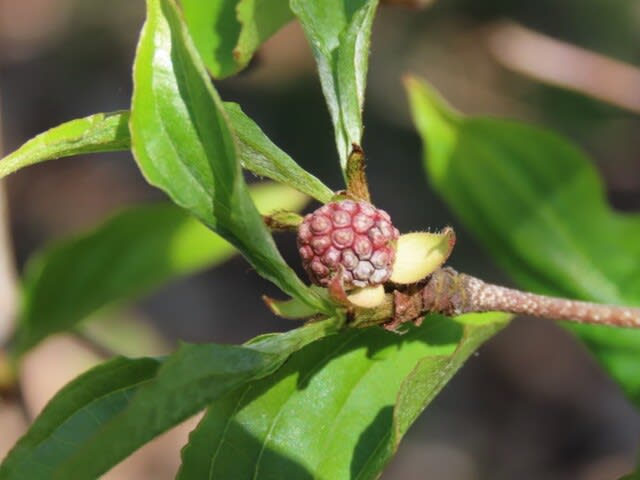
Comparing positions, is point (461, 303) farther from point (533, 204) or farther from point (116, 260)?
point (116, 260)

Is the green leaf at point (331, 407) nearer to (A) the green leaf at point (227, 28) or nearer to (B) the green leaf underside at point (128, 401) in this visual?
(B) the green leaf underside at point (128, 401)

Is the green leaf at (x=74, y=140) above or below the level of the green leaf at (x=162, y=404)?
above

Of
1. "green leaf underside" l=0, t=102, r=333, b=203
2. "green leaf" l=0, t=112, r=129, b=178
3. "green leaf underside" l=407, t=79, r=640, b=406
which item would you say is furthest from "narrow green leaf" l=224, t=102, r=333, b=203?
"green leaf underside" l=407, t=79, r=640, b=406

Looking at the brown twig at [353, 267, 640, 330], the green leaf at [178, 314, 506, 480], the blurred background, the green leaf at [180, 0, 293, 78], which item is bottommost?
the blurred background

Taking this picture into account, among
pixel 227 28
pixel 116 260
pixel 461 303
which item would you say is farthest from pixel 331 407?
pixel 116 260

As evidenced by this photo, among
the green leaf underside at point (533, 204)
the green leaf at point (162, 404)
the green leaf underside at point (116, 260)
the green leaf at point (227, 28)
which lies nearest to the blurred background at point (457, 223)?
the green leaf underside at point (116, 260)

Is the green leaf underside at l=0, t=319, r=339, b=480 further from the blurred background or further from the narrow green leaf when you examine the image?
the blurred background
